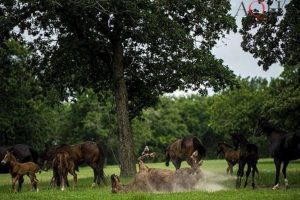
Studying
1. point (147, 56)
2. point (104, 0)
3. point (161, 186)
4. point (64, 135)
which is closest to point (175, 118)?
point (64, 135)

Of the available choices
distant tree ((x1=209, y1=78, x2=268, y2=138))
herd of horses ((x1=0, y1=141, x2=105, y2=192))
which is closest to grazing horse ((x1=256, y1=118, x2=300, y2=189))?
herd of horses ((x1=0, y1=141, x2=105, y2=192))

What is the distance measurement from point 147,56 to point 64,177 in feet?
49.0

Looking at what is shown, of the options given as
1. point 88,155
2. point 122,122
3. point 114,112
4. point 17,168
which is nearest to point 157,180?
point 17,168

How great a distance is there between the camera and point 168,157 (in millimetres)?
29281

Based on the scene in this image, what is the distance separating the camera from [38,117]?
6531cm

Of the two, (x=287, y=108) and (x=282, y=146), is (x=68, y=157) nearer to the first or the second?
(x=282, y=146)

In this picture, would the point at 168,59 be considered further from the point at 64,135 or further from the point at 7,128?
the point at 64,135

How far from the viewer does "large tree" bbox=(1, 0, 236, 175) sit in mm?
30453

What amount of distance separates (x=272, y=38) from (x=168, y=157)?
8.41 m

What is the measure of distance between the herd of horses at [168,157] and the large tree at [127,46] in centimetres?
572

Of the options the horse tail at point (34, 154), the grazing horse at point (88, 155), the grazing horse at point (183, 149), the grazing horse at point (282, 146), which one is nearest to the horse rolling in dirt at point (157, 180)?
the grazing horse at point (282, 146)

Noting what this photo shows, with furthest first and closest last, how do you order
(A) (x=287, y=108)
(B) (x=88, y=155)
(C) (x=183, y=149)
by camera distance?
(A) (x=287, y=108)
(C) (x=183, y=149)
(B) (x=88, y=155)

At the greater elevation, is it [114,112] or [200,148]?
[114,112]

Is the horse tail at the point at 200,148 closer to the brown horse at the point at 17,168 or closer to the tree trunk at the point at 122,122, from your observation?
the brown horse at the point at 17,168
